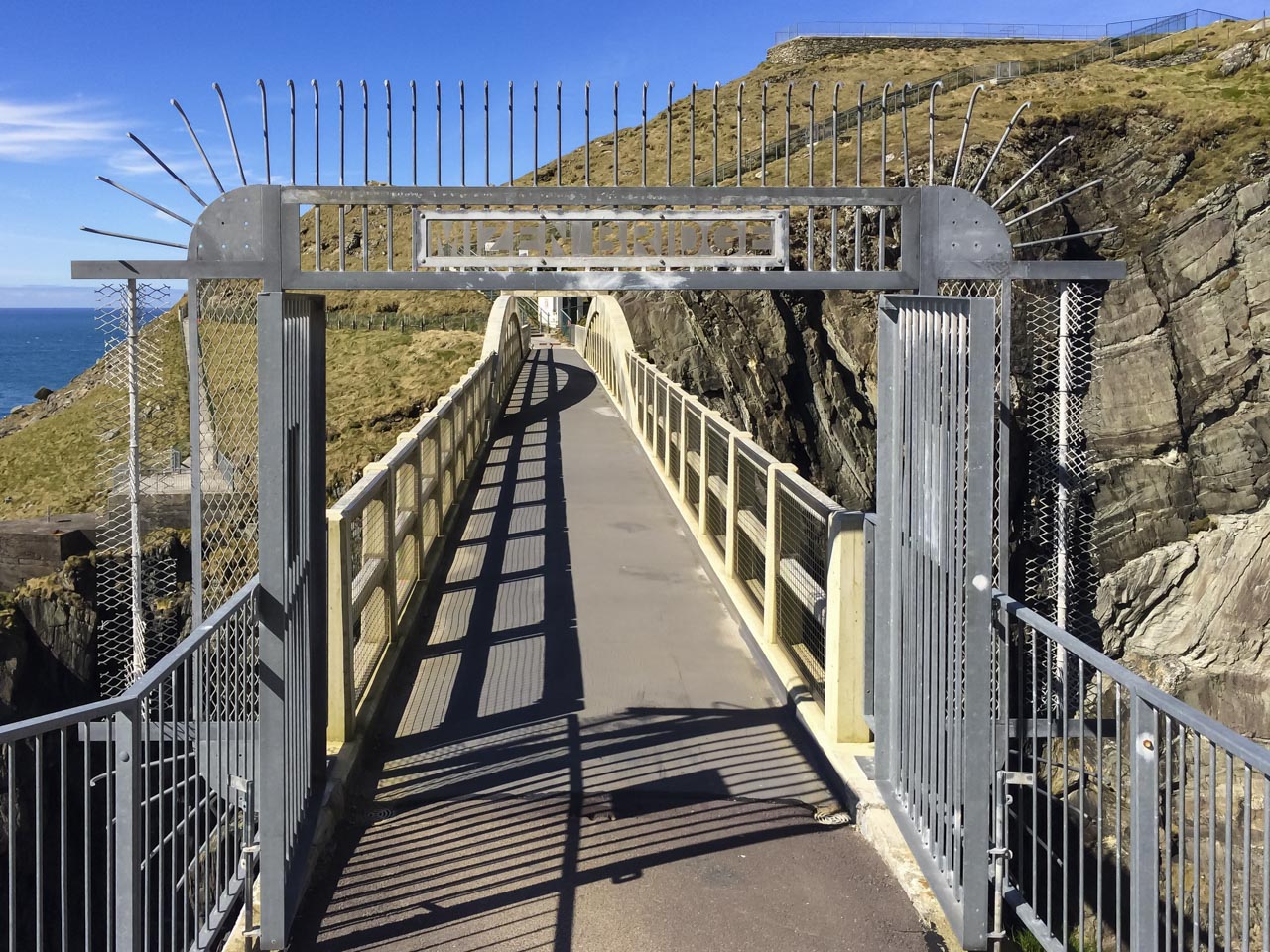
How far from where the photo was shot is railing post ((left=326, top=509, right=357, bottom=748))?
5895 millimetres

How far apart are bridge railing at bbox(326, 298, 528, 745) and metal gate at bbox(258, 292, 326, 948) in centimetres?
97

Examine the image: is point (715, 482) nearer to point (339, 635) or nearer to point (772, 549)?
point (772, 549)

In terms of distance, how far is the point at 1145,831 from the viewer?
315 cm

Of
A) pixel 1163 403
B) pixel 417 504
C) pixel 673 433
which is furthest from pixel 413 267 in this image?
pixel 1163 403

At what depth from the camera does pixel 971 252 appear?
488cm

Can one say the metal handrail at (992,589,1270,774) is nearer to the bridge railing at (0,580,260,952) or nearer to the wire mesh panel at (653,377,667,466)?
the bridge railing at (0,580,260,952)

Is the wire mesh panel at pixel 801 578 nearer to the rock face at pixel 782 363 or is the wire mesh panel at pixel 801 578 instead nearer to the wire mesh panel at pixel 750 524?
the wire mesh panel at pixel 750 524

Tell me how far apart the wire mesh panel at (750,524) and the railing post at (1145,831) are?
558 centimetres

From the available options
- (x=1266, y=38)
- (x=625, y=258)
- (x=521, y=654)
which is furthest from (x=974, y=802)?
(x=1266, y=38)

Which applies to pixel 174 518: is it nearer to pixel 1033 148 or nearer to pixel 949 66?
pixel 1033 148

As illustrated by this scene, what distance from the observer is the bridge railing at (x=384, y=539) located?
595 cm

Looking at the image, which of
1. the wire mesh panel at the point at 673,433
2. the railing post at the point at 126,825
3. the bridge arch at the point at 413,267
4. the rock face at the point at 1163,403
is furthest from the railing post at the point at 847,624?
the rock face at the point at 1163,403

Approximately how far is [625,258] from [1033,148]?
36929mm

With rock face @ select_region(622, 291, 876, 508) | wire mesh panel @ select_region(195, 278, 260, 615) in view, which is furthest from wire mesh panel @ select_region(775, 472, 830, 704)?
rock face @ select_region(622, 291, 876, 508)
